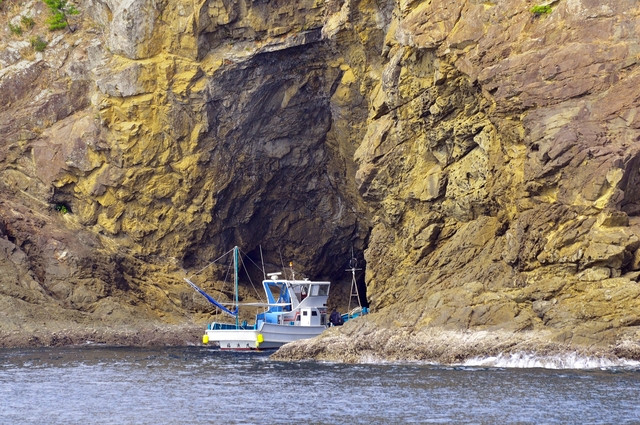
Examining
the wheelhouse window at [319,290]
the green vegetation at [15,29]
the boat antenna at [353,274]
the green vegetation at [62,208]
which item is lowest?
the wheelhouse window at [319,290]

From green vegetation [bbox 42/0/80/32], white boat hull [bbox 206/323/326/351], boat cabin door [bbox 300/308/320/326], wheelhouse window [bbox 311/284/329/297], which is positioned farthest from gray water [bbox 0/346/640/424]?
green vegetation [bbox 42/0/80/32]

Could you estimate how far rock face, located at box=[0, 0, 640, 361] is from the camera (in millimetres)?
38000

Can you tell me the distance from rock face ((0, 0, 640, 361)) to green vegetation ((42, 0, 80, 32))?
65 cm

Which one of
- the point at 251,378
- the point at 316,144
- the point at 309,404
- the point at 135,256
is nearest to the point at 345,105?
the point at 316,144

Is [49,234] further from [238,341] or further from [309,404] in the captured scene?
[309,404]

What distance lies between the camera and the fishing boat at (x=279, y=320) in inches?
2079

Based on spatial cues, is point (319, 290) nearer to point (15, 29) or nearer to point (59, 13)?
point (59, 13)

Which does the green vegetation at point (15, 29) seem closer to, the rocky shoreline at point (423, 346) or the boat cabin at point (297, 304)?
the rocky shoreline at point (423, 346)

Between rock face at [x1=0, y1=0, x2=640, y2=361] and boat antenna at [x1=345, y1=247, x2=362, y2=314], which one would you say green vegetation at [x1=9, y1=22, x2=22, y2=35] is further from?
boat antenna at [x1=345, y1=247, x2=362, y2=314]

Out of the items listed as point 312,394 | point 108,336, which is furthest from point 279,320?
point 312,394

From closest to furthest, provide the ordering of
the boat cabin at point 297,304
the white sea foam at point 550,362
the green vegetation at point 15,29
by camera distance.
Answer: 1. the white sea foam at point 550,362
2. the boat cabin at point 297,304
3. the green vegetation at point 15,29

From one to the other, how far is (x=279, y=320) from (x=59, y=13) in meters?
22.1

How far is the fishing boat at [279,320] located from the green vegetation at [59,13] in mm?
16376

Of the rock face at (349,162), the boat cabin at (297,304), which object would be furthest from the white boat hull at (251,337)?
the rock face at (349,162)
